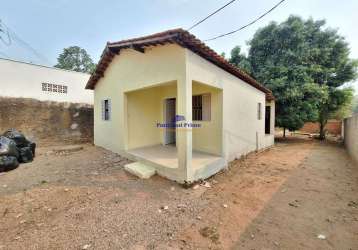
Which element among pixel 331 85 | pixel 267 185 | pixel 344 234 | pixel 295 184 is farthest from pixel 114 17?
pixel 331 85

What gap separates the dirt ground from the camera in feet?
8.59

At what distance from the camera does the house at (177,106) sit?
177 inches

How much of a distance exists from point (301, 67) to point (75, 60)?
32787 mm

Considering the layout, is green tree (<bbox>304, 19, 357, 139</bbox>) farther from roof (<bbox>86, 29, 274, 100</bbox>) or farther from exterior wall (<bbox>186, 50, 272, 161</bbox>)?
roof (<bbox>86, 29, 274, 100</bbox>)

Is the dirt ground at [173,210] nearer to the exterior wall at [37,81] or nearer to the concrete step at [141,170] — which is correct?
the concrete step at [141,170]

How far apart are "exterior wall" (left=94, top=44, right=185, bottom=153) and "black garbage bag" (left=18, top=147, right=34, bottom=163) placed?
279 centimetres

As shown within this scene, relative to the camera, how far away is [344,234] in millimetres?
2789

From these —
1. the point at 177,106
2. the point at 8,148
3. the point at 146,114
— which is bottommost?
the point at 8,148

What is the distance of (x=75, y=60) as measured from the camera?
29.7m

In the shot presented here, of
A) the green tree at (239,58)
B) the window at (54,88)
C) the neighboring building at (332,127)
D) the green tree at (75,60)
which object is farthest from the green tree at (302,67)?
the green tree at (75,60)

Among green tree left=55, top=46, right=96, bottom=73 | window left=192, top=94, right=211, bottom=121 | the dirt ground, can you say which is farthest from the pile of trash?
green tree left=55, top=46, right=96, bottom=73

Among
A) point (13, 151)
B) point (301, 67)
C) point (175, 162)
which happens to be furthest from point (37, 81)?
point (301, 67)

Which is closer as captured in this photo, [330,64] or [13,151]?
[13,151]

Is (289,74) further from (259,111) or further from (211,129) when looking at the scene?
(211,129)
